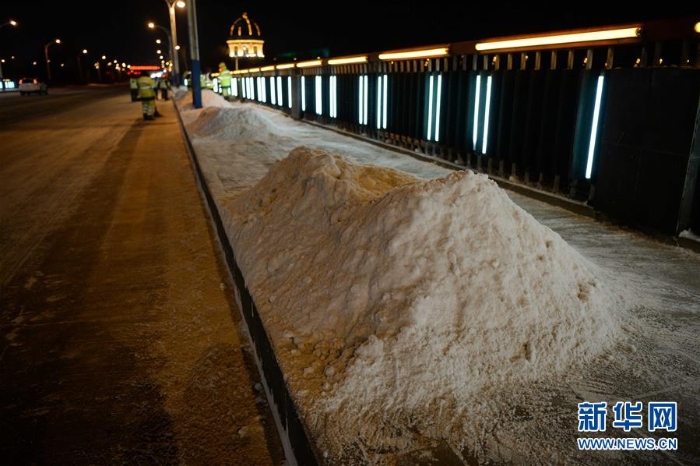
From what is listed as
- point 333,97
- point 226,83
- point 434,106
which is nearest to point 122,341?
point 434,106

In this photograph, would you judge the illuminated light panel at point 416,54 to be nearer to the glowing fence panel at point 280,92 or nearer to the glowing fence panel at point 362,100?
the glowing fence panel at point 362,100

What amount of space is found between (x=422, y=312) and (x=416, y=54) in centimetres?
899

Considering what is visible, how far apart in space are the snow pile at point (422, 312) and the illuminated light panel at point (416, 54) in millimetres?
6652

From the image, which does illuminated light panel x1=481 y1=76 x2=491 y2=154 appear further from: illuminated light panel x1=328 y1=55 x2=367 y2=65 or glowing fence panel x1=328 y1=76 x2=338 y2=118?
glowing fence panel x1=328 y1=76 x2=338 y2=118

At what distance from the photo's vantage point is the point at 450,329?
3.26 m

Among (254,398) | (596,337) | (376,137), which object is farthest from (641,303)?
(376,137)

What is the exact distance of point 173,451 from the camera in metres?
2.99

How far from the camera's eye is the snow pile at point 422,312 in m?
2.84

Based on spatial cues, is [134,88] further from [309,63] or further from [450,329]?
[450,329]

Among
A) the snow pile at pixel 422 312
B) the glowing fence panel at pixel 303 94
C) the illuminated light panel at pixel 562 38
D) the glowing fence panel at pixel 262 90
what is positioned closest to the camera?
the snow pile at pixel 422 312

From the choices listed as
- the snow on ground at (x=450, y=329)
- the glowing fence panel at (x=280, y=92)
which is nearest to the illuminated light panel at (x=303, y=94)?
the glowing fence panel at (x=280, y=92)

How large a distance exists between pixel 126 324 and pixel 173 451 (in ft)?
5.90

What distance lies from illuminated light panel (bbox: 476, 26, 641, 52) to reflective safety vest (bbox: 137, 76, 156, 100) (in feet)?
54.0

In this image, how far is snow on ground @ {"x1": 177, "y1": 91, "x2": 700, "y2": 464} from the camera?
2744 mm
